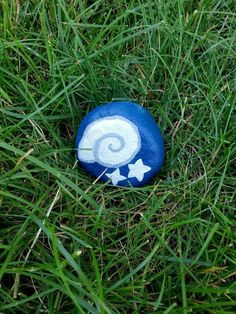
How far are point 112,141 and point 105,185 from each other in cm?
10

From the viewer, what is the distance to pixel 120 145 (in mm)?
1323

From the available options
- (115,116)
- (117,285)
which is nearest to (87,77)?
(115,116)

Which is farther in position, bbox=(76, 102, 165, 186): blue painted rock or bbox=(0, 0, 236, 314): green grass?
bbox=(76, 102, 165, 186): blue painted rock

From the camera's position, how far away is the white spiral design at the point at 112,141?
4.34 ft

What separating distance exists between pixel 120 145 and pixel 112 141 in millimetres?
20

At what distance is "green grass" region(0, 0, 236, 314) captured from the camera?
3.88ft

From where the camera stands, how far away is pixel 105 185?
131 centimetres

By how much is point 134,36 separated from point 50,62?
229mm

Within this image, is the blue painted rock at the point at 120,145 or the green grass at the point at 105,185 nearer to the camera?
the green grass at the point at 105,185

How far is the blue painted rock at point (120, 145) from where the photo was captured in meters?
1.32

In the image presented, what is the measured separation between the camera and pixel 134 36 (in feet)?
4.96

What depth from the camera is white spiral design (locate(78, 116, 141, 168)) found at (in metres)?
1.32

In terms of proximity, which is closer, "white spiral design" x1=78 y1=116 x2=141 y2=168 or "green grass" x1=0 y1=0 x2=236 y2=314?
"green grass" x1=0 y1=0 x2=236 y2=314

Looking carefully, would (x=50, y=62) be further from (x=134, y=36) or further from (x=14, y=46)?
(x=134, y=36)
